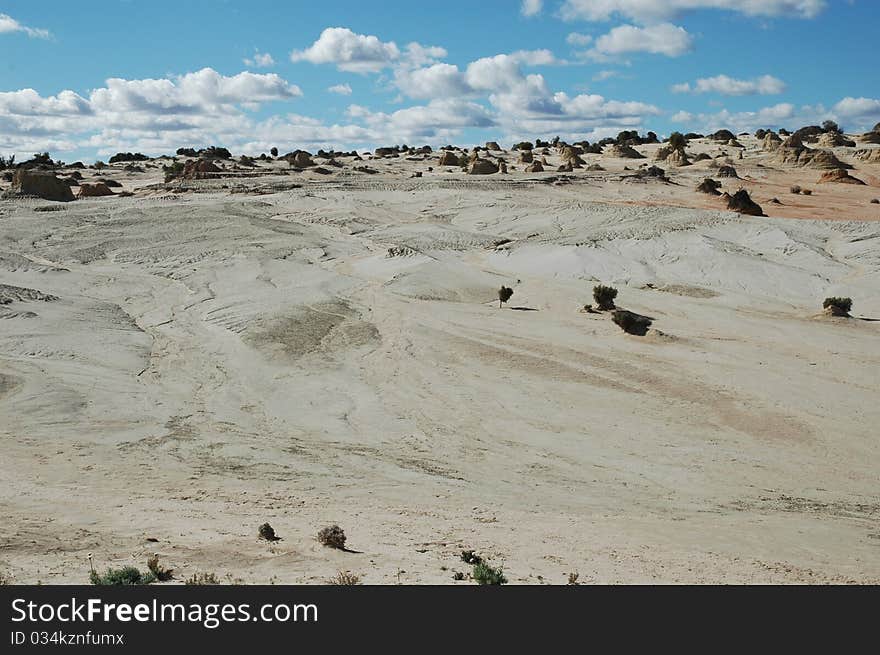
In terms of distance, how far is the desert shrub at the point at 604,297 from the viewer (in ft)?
78.4

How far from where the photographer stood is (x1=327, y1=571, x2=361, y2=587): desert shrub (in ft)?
26.3

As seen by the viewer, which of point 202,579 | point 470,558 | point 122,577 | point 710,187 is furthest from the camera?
point 710,187

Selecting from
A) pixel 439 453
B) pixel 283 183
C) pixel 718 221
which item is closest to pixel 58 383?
pixel 439 453

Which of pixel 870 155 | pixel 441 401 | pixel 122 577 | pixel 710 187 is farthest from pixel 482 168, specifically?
pixel 122 577

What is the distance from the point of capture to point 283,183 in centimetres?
4897

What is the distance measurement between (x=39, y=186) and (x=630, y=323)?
1311 inches

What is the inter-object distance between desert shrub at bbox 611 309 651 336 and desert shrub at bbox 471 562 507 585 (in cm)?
1443

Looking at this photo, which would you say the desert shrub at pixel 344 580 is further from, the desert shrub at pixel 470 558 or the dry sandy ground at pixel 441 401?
the desert shrub at pixel 470 558

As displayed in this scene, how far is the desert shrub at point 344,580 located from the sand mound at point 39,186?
40.1 metres

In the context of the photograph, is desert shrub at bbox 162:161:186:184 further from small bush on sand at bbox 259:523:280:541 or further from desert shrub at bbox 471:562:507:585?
desert shrub at bbox 471:562:507:585

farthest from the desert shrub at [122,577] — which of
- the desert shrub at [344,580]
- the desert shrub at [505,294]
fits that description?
the desert shrub at [505,294]

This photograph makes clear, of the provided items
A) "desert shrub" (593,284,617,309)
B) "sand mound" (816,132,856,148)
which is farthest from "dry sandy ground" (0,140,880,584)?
"sand mound" (816,132,856,148)

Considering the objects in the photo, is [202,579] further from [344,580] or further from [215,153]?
[215,153]

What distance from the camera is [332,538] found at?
946 centimetres
